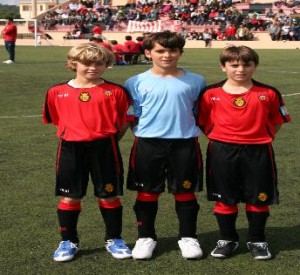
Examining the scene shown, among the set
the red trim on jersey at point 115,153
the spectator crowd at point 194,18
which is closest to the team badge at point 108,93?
the red trim on jersey at point 115,153

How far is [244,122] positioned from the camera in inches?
170

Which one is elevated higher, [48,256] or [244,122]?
[244,122]

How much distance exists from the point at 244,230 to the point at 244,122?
111cm

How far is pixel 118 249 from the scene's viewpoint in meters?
4.41

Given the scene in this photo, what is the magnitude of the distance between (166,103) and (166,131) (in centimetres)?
19

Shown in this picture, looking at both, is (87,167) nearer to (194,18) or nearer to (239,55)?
(239,55)

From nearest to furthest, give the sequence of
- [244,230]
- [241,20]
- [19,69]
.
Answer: [244,230]
[19,69]
[241,20]

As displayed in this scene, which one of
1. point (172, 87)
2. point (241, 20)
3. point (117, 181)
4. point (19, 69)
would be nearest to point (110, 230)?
point (117, 181)

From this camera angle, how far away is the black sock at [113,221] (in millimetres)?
4453

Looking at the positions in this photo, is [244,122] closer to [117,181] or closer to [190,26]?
[117,181]

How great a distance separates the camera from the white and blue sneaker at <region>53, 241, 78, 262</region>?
4.32 metres

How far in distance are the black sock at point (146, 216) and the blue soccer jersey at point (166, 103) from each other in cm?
50

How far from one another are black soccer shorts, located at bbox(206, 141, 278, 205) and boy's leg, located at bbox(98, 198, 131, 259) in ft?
2.39

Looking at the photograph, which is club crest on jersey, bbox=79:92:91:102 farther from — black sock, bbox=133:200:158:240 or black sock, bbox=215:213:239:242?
black sock, bbox=215:213:239:242
